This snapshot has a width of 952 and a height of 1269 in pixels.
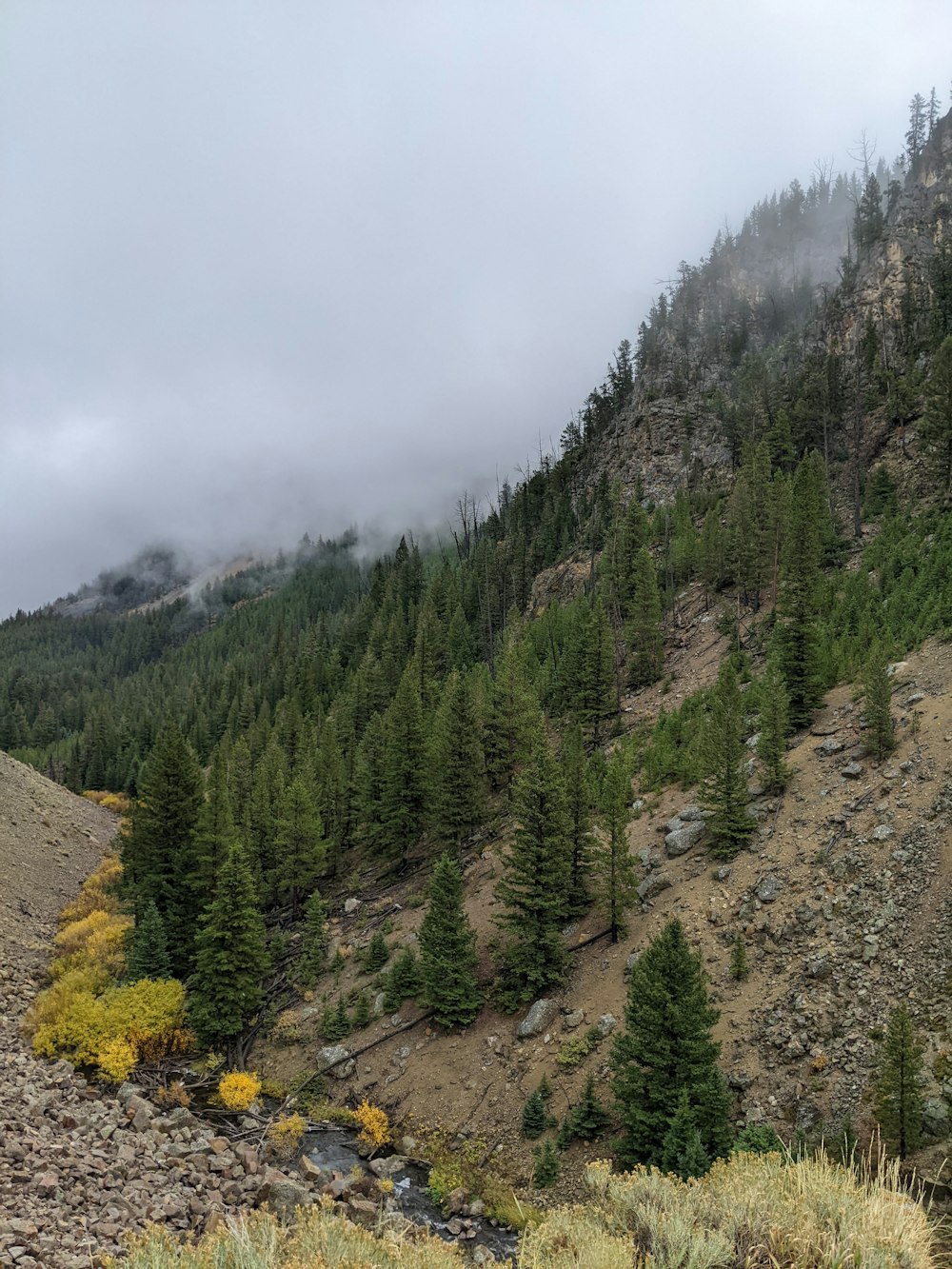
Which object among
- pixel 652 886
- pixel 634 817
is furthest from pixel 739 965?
pixel 634 817

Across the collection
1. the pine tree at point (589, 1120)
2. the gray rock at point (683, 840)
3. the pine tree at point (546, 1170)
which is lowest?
the pine tree at point (546, 1170)

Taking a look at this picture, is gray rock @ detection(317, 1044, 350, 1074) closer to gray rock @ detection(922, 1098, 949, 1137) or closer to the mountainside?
the mountainside

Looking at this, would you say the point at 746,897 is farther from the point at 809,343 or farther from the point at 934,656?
the point at 809,343

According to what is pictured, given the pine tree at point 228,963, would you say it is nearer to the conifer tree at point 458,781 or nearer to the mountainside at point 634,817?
the mountainside at point 634,817

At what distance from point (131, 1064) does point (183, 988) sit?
4.71 m

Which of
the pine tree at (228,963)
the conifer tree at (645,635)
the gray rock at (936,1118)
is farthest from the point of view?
the conifer tree at (645,635)

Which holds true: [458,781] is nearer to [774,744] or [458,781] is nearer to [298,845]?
[298,845]

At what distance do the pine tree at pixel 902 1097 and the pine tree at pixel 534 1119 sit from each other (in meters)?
11.2

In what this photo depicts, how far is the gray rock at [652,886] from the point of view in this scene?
2859 cm

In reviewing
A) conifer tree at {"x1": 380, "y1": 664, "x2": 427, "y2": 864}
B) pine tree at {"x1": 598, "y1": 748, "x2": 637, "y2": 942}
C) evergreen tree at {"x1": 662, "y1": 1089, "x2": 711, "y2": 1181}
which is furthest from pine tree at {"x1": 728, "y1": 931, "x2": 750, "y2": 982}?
conifer tree at {"x1": 380, "y1": 664, "x2": 427, "y2": 864}

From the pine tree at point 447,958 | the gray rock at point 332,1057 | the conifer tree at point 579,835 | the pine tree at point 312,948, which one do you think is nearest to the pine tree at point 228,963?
the pine tree at point 312,948

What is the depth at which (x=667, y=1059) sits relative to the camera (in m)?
18.2

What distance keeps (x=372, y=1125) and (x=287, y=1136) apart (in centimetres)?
311

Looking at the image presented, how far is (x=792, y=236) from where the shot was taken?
124375mm
